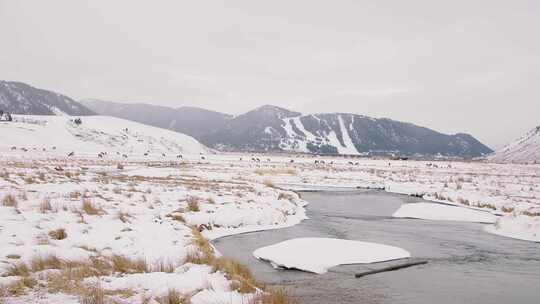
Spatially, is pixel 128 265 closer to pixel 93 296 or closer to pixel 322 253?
pixel 93 296

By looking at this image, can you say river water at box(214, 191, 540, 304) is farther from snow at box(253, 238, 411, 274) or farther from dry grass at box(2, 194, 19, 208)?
dry grass at box(2, 194, 19, 208)

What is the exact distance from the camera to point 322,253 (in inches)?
554

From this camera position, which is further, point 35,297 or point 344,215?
point 344,215

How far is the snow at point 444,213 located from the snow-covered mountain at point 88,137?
83136 millimetres

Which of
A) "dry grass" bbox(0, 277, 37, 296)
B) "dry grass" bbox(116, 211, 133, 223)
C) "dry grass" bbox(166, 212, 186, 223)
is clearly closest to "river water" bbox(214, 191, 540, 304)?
"dry grass" bbox(166, 212, 186, 223)

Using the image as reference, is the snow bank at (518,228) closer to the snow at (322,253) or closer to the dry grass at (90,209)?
the snow at (322,253)

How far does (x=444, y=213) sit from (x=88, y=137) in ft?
391

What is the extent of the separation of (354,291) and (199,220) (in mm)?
9755

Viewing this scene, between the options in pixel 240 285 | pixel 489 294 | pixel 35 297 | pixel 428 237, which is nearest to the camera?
pixel 35 297

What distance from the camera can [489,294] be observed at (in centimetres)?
1015

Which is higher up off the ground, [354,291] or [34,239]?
[34,239]

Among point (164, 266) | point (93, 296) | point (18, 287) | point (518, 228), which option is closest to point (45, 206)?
point (164, 266)

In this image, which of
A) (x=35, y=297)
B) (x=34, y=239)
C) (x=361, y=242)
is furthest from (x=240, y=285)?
(x=361, y=242)

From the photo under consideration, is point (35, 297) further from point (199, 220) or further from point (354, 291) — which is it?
point (199, 220)
